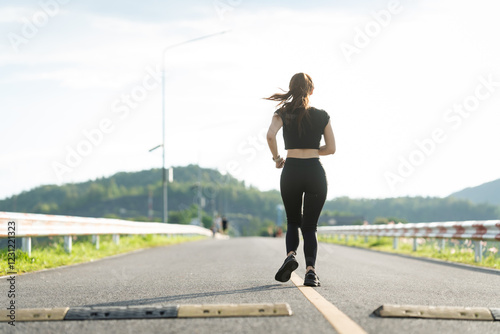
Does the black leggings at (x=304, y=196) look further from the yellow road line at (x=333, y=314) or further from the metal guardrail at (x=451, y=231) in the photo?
the metal guardrail at (x=451, y=231)

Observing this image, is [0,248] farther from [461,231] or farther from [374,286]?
[461,231]

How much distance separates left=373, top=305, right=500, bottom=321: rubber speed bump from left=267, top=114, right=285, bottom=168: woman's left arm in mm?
2448

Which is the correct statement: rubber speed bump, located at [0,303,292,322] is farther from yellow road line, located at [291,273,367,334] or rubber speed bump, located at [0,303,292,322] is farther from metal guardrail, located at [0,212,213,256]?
metal guardrail, located at [0,212,213,256]

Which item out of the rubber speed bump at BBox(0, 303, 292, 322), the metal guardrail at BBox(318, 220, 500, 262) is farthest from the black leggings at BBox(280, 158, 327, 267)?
the metal guardrail at BBox(318, 220, 500, 262)

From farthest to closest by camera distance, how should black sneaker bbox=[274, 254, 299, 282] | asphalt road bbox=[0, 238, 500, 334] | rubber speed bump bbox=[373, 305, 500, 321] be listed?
black sneaker bbox=[274, 254, 299, 282]
rubber speed bump bbox=[373, 305, 500, 321]
asphalt road bbox=[0, 238, 500, 334]

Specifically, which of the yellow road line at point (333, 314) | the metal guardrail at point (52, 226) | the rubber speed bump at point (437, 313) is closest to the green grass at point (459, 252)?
the yellow road line at point (333, 314)

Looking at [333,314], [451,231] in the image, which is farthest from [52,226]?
[451,231]

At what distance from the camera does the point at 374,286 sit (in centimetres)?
695

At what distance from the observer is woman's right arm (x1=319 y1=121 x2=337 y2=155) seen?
6875mm

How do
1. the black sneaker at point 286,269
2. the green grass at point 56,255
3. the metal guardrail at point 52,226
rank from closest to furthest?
the black sneaker at point 286,269, the metal guardrail at point 52,226, the green grass at point 56,255

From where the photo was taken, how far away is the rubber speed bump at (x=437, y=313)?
4676 millimetres

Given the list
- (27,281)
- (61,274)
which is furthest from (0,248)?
(27,281)

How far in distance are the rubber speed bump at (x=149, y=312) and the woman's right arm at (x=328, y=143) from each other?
2.38 meters

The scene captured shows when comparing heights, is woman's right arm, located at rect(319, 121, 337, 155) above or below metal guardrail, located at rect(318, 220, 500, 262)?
above
